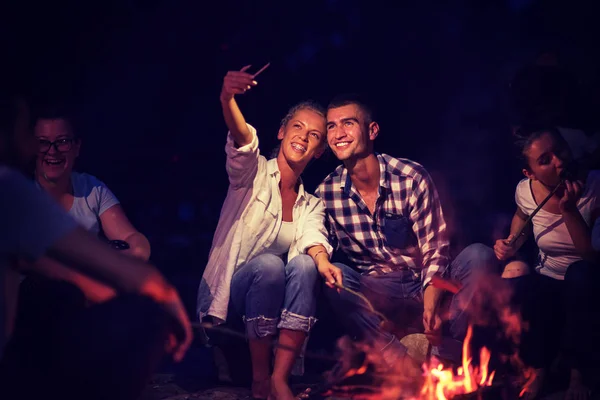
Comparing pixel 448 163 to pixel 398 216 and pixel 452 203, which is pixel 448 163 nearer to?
pixel 452 203

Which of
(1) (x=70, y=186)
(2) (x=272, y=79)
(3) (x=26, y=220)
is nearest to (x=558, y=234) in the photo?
(2) (x=272, y=79)

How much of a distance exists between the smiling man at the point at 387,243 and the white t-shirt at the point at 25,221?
249cm

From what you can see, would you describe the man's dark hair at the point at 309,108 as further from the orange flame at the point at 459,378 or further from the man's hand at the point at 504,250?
the orange flame at the point at 459,378

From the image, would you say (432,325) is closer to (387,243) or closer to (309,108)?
(387,243)

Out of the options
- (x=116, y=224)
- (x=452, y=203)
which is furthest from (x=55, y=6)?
(x=452, y=203)

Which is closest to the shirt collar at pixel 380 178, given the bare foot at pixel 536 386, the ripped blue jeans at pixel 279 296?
the ripped blue jeans at pixel 279 296

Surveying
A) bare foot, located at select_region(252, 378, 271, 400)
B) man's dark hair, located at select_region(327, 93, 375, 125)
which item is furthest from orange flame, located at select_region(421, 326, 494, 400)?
man's dark hair, located at select_region(327, 93, 375, 125)

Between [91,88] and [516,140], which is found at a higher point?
[91,88]

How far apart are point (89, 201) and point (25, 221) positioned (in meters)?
2.50

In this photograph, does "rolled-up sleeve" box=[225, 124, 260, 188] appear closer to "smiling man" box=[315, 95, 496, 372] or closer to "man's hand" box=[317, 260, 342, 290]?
"smiling man" box=[315, 95, 496, 372]

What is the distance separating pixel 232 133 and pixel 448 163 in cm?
203

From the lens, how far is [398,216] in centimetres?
434

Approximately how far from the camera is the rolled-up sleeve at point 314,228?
4141 millimetres

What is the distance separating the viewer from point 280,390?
11.8ft
